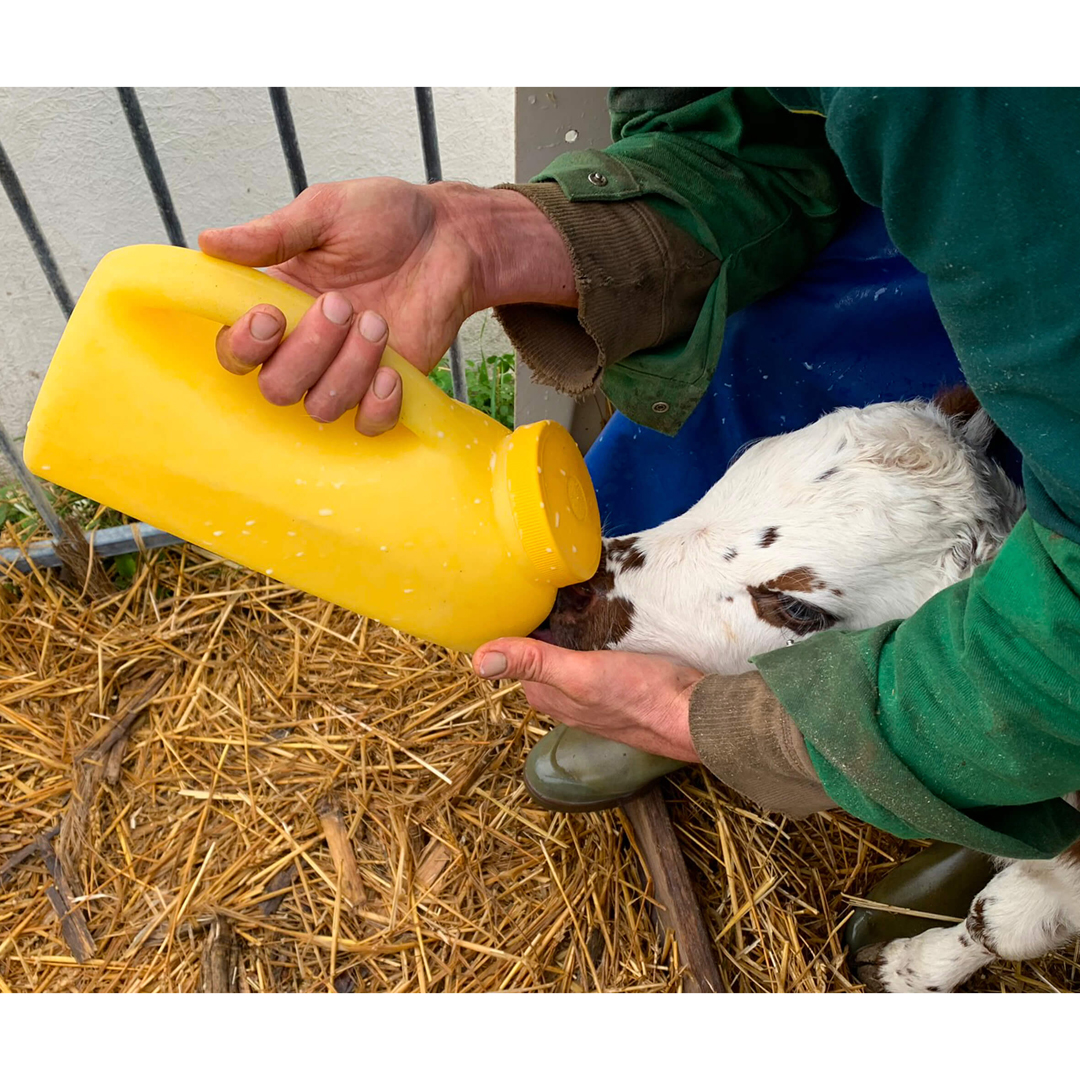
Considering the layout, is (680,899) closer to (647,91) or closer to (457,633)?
(457,633)

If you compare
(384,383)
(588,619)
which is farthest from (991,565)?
(384,383)

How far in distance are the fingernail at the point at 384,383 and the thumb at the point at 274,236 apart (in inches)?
9.7

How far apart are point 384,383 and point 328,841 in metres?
1.29

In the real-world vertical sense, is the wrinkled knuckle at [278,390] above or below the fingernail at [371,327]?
below

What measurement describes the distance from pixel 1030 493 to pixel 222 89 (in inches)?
104

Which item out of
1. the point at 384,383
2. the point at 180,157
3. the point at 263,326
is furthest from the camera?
the point at 180,157

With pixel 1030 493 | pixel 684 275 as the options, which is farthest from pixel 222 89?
pixel 1030 493

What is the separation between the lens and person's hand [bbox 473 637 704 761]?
154cm

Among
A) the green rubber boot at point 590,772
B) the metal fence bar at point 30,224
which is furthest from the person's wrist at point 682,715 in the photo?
the metal fence bar at point 30,224

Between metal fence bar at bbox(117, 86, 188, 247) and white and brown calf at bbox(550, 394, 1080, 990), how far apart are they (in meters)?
1.47

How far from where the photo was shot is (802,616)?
156 cm

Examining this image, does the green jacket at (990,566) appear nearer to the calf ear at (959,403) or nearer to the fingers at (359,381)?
→ the calf ear at (959,403)

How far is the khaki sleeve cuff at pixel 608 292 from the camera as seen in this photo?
178 centimetres

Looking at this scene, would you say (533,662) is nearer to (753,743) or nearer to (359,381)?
(753,743)
